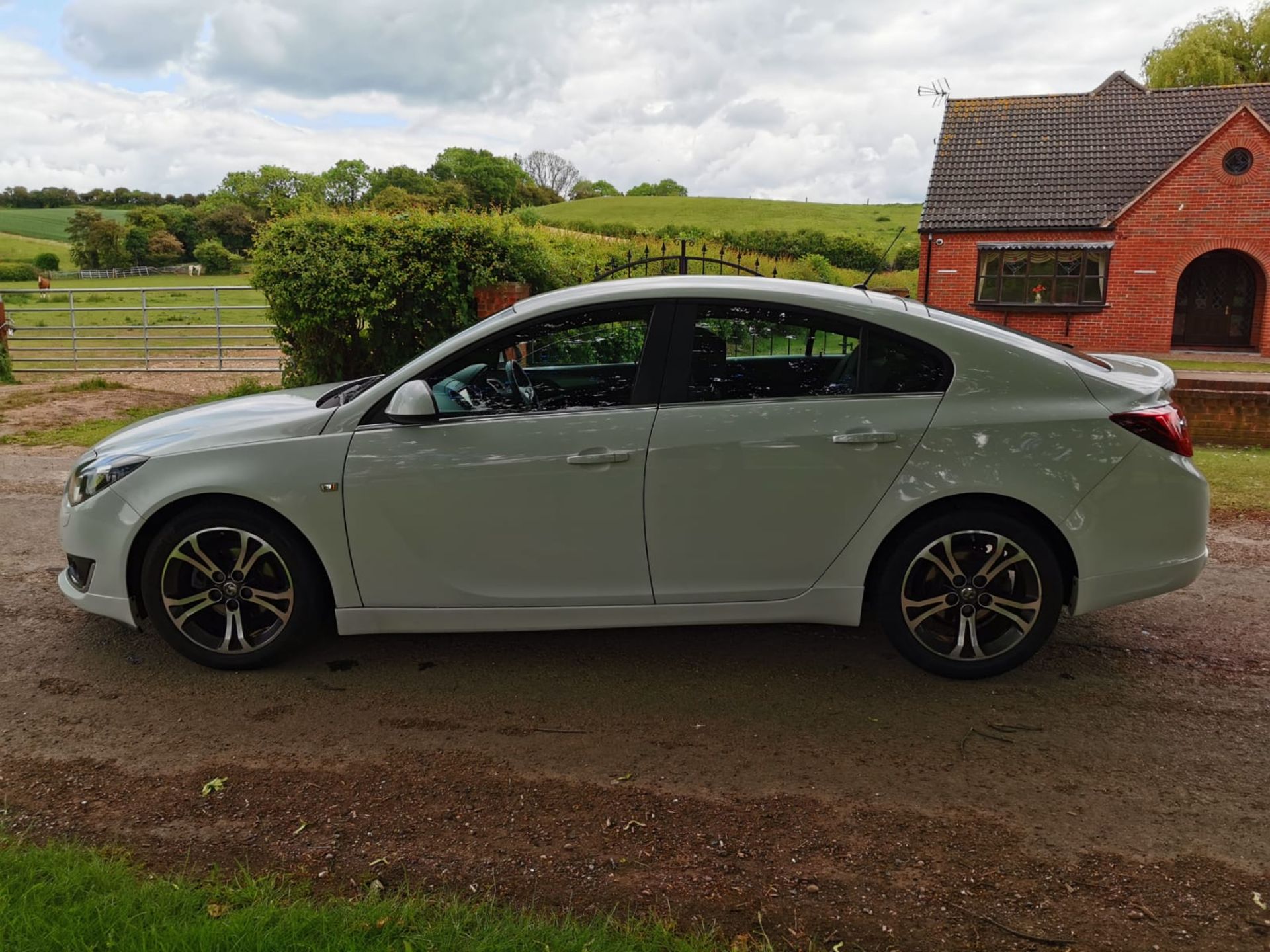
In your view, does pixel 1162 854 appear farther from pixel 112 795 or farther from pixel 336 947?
pixel 112 795

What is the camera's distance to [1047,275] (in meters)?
27.3

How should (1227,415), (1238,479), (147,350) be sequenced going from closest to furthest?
1. (1238,479)
2. (1227,415)
3. (147,350)

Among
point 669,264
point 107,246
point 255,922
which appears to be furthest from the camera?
point 107,246

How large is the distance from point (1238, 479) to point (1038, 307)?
67.5 ft

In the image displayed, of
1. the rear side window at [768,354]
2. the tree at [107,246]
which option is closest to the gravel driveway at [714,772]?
the rear side window at [768,354]

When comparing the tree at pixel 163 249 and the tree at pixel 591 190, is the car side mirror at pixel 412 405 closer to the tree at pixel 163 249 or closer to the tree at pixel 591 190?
the tree at pixel 163 249

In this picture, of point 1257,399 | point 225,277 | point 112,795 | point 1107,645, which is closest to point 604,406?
point 112,795

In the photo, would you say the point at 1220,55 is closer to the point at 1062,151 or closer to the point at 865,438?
the point at 1062,151

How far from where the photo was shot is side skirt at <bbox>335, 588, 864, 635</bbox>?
4184 mm

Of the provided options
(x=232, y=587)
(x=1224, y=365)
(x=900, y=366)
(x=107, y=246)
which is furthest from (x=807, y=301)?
(x=107, y=246)

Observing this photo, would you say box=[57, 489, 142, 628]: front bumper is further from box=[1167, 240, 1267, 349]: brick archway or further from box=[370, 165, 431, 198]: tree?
box=[370, 165, 431, 198]: tree

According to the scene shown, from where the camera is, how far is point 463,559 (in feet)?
13.6

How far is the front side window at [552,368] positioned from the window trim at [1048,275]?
25.8 meters

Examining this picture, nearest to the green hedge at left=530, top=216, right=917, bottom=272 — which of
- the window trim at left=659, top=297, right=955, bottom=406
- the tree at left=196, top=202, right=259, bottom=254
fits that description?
the tree at left=196, top=202, right=259, bottom=254
